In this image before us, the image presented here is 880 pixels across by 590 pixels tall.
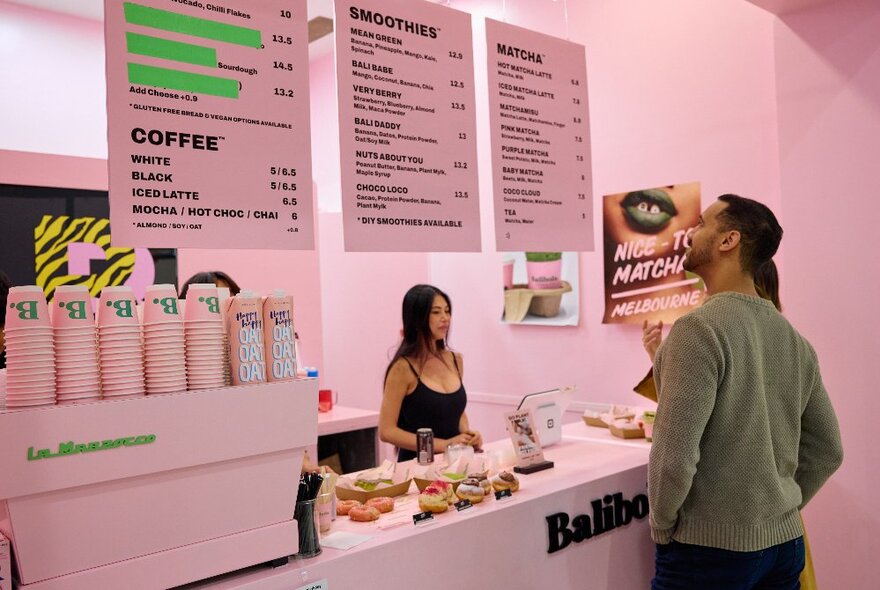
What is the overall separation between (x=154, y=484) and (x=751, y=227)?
173cm

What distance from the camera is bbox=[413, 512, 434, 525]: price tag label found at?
2.02 metres

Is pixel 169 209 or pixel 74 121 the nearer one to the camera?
pixel 169 209

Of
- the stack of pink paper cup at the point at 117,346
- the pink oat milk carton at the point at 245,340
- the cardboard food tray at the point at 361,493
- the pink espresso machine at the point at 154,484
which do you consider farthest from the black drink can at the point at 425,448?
the stack of pink paper cup at the point at 117,346

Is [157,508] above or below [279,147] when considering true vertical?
below

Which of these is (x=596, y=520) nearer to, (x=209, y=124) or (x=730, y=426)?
(x=730, y=426)

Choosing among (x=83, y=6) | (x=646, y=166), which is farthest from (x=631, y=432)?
(x=83, y=6)

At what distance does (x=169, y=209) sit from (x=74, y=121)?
181 inches

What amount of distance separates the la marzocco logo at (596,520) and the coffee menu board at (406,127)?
37.7 inches

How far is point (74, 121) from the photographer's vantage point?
5.69 m

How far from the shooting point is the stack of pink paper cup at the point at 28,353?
141 cm

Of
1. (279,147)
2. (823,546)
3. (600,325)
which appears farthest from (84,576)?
(600,325)

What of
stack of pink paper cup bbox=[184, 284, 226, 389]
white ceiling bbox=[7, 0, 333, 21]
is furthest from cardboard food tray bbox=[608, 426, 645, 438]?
white ceiling bbox=[7, 0, 333, 21]

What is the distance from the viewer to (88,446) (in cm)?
143

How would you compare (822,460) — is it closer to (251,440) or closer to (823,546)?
(823,546)
